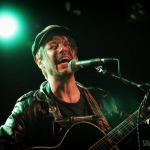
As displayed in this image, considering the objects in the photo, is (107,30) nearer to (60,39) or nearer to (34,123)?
(60,39)

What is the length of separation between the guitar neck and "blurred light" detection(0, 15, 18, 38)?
2243 millimetres

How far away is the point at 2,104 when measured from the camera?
339 centimetres

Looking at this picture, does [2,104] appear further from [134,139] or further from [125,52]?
[125,52]

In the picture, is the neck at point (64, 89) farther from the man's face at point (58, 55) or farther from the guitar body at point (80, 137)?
the guitar body at point (80, 137)

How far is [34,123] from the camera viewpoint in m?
2.71

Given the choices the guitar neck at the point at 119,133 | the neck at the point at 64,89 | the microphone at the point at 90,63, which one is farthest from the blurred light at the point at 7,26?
the guitar neck at the point at 119,133

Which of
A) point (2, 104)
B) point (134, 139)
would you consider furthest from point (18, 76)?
point (134, 139)

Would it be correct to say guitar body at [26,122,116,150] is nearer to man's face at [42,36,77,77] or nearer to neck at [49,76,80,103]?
neck at [49,76,80,103]

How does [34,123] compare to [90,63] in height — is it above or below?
below

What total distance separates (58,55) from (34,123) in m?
0.89

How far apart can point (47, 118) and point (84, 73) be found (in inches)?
62.0

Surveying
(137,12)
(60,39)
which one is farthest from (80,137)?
(137,12)

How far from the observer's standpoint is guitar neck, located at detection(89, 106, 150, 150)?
7.80 feet

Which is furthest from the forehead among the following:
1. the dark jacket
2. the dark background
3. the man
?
the dark background
